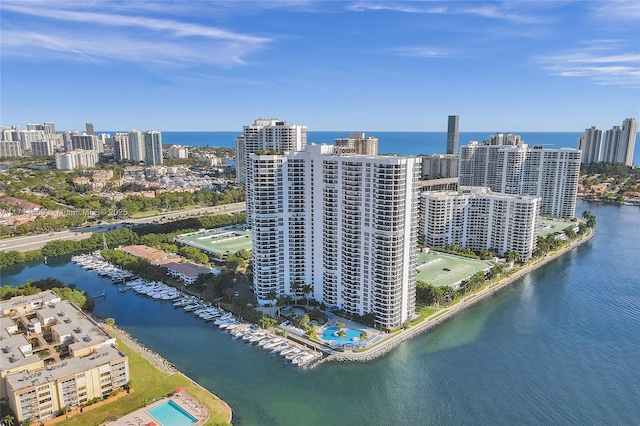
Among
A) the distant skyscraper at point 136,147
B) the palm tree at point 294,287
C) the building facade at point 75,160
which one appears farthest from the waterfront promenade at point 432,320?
the distant skyscraper at point 136,147

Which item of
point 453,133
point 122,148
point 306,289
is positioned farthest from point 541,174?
point 122,148

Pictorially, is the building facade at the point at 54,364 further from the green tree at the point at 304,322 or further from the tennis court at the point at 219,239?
the tennis court at the point at 219,239


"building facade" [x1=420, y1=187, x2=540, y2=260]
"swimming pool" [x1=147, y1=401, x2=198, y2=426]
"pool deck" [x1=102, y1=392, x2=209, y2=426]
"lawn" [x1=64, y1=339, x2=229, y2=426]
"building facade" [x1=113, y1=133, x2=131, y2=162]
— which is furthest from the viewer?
"building facade" [x1=113, y1=133, x2=131, y2=162]

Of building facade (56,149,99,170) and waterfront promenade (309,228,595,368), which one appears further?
building facade (56,149,99,170)

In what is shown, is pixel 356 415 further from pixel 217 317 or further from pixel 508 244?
pixel 508 244

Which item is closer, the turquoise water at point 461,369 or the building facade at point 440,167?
the turquoise water at point 461,369

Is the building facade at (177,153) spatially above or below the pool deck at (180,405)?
above

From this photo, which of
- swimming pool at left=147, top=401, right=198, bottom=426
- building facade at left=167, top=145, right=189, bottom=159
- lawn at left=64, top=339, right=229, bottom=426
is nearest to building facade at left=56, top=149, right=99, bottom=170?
building facade at left=167, top=145, right=189, bottom=159

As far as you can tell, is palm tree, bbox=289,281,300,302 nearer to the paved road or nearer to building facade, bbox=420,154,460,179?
the paved road

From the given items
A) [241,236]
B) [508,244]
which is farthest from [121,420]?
[508,244]
